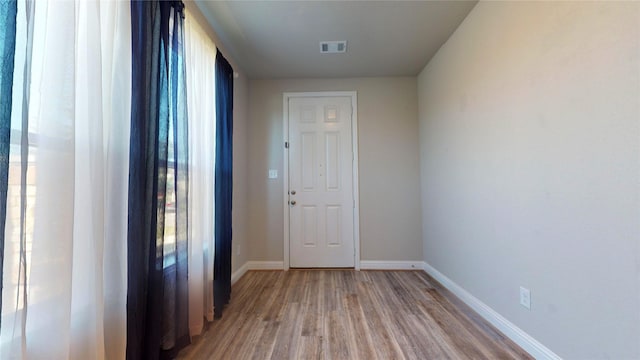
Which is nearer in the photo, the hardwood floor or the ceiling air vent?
the hardwood floor

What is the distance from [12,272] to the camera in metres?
0.80

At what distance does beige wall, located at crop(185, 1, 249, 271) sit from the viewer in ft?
10.0

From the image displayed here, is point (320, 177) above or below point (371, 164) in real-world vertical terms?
below

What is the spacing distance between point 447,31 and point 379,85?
1.10m

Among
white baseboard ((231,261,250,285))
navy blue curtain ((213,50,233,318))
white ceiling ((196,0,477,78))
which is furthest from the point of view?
white baseboard ((231,261,250,285))

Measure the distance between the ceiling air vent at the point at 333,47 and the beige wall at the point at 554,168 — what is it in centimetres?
107

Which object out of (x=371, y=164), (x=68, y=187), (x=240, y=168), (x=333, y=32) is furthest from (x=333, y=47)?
(x=68, y=187)

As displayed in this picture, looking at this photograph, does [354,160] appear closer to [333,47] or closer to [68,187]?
[333,47]

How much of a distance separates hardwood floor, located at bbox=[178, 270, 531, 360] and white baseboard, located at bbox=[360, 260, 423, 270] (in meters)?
0.43

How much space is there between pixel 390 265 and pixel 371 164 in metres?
1.31

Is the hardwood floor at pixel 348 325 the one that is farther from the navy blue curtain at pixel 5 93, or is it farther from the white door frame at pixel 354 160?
the navy blue curtain at pixel 5 93

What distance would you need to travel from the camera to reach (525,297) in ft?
5.52

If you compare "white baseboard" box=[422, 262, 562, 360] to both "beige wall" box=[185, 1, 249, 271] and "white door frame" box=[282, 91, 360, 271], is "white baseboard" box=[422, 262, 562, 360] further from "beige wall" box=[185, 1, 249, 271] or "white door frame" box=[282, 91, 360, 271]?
"beige wall" box=[185, 1, 249, 271]

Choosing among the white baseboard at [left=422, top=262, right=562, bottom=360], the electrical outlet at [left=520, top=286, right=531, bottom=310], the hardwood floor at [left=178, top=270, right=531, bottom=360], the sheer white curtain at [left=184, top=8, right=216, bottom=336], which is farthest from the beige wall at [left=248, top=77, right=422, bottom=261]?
the electrical outlet at [left=520, top=286, right=531, bottom=310]
